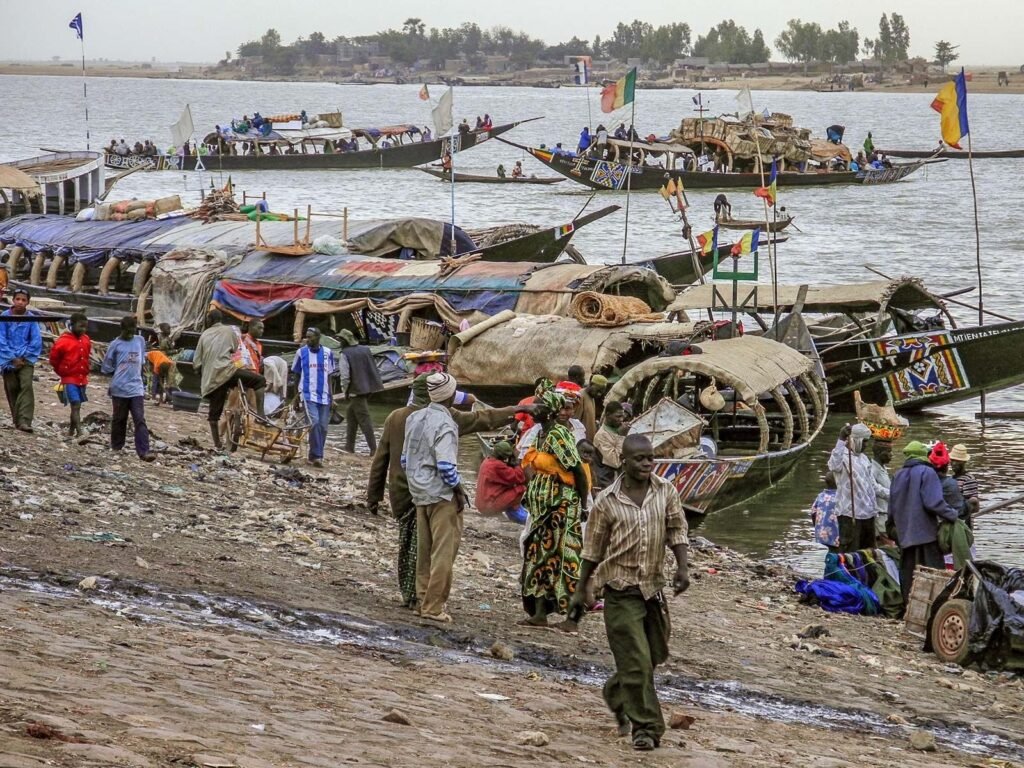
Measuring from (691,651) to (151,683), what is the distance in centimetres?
312

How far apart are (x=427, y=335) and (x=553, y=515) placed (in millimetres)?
10401

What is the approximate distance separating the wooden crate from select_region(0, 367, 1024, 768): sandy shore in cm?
10

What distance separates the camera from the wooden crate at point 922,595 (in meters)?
8.62

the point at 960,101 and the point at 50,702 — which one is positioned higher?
the point at 960,101

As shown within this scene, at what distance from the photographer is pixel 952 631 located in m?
8.31

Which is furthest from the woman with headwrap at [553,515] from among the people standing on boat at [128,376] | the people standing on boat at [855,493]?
the people standing on boat at [128,376]

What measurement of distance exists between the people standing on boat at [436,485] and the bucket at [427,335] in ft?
33.9

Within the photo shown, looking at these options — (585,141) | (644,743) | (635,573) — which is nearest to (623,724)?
(644,743)

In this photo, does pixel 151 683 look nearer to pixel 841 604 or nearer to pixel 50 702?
pixel 50 702

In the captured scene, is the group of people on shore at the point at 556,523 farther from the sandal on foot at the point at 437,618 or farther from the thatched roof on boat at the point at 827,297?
the thatched roof on boat at the point at 827,297

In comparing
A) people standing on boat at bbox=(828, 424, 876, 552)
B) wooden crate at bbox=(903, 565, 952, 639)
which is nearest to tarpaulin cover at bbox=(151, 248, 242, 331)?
people standing on boat at bbox=(828, 424, 876, 552)

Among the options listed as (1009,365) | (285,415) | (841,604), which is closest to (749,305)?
(1009,365)

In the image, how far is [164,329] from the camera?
19.0 m

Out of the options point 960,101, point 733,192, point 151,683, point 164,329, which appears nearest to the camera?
point 151,683
